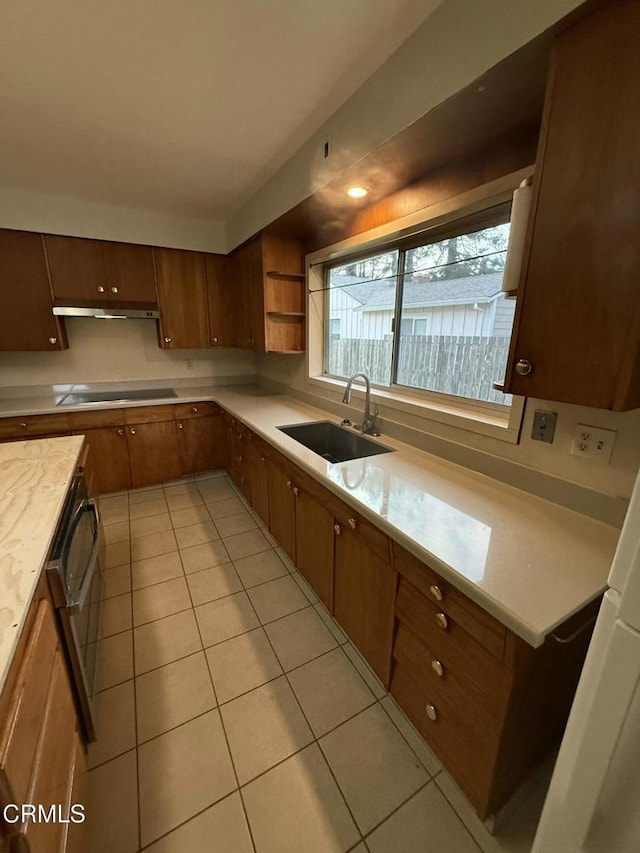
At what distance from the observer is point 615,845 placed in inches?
23.8

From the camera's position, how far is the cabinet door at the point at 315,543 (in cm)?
164

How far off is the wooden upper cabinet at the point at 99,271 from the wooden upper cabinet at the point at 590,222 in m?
3.15

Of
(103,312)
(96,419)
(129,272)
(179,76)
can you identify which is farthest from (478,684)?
(129,272)

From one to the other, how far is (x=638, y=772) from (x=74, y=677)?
151 cm

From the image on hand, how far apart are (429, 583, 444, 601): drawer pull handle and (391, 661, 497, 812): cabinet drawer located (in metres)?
0.31

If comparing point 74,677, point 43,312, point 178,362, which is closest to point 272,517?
point 74,677

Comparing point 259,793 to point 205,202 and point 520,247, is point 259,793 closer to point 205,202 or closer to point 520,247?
point 520,247

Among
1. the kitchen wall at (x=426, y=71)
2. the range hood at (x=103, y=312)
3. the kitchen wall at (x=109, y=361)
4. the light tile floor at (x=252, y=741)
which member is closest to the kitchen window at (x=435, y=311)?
the kitchen wall at (x=426, y=71)

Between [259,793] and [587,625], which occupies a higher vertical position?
[587,625]

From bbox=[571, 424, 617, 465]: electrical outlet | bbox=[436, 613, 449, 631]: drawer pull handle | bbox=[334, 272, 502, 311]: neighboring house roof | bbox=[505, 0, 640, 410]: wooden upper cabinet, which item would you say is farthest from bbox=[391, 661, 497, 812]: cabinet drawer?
bbox=[334, 272, 502, 311]: neighboring house roof

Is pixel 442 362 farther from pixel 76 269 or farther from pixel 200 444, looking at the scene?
pixel 76 269

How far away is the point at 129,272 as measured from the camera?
119 inches

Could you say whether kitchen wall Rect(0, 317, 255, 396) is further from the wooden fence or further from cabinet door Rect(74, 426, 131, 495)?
the wooden fence

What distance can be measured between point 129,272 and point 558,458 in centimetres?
346
